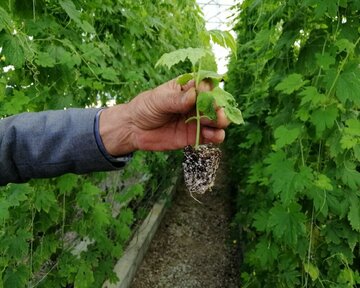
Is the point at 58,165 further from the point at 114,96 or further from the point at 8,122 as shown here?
the point at 114,96

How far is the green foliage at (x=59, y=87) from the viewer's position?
1.75 metres

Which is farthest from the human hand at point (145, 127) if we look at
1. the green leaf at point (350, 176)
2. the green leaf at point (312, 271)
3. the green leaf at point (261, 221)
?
the green leaf at point (312, 271)

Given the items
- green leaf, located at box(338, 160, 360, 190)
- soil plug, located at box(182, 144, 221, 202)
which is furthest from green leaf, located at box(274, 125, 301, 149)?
soil plug, located at box(182, 144, 221, 202)

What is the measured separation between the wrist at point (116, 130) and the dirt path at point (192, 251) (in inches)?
111

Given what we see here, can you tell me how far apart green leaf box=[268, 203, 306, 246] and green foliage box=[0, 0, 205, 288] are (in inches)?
39.1

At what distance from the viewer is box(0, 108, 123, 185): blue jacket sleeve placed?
1.33 meters

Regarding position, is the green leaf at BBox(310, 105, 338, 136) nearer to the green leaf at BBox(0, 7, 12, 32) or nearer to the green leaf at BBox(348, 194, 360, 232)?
the green leaf at BBox(348, 194, 360, 232)

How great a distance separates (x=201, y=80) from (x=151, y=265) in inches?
137

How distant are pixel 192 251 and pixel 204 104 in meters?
3.80

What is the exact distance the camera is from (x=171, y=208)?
5703 mm

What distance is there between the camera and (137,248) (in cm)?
396

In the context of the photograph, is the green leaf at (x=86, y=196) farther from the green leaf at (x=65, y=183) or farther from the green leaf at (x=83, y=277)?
the green leaf at (x=83, y=277)

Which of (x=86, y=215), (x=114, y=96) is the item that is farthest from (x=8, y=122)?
(x=114, y=96)

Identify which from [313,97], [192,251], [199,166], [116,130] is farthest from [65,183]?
[192,251]
